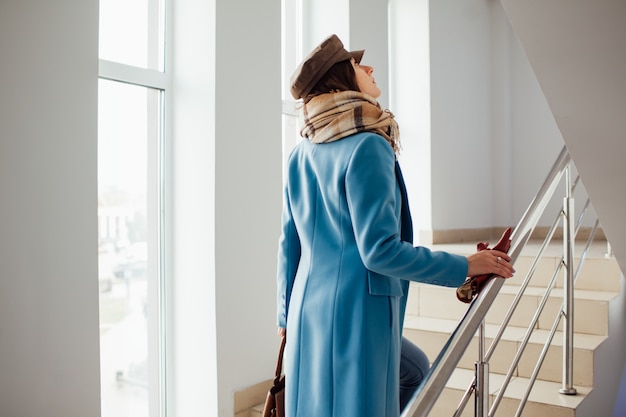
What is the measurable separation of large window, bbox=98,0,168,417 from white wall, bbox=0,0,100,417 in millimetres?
406

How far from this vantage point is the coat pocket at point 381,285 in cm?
146

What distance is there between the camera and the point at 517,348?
2.86 meters

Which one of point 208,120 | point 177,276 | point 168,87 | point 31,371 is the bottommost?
point 31,371

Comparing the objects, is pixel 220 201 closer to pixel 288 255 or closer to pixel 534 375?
pixel 288 255

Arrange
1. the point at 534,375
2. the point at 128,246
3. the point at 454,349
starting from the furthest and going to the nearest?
the point at 128,246, the point at 534,375, the point at 454,349

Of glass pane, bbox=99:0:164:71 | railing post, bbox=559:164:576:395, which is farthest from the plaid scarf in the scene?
glass pane, bbox=99:0:164:71

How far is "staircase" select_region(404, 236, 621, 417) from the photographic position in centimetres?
255

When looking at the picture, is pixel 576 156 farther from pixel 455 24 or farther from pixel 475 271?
pixel 455 24

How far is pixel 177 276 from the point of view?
306 centimetres

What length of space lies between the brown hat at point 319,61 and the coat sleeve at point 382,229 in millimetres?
229

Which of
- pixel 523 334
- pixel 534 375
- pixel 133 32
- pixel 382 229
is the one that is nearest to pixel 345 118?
pixel 382 229

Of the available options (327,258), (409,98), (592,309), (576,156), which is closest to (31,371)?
(327,258)

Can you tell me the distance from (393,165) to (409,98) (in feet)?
11.4

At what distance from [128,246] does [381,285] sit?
1719mm
